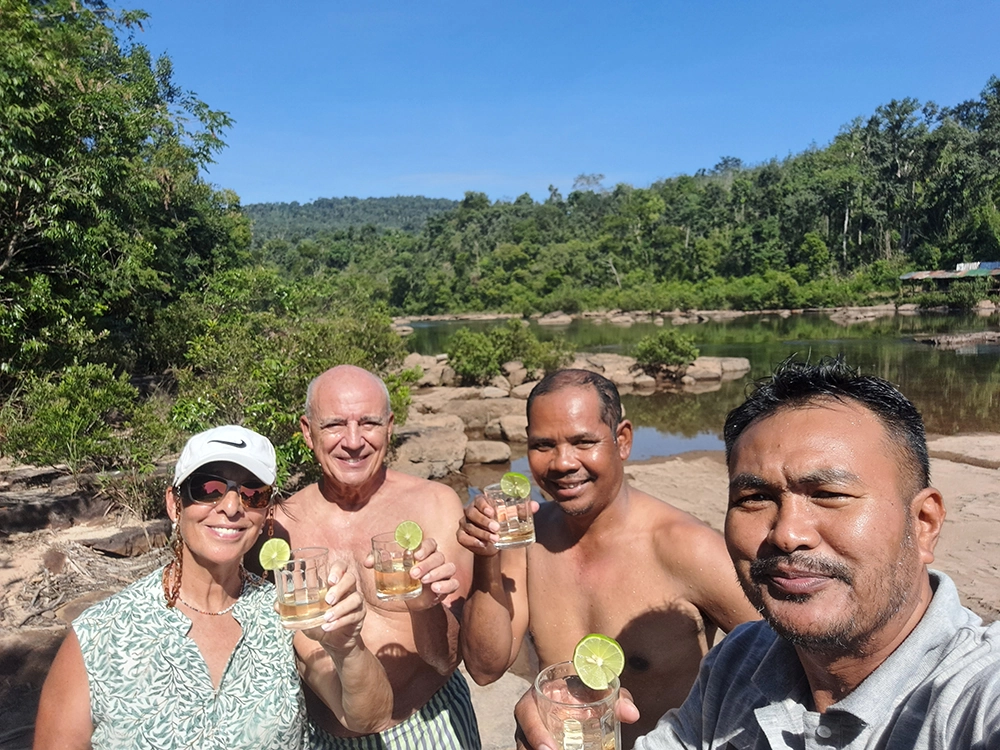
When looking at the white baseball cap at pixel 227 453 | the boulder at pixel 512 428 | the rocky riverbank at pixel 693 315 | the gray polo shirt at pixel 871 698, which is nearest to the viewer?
the gray polo shirt at pixel 871 698

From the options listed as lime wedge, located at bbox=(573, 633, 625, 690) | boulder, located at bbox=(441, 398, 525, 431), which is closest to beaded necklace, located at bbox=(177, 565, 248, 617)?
lime wedge, located at bbox=(573, 633, 625, 690)

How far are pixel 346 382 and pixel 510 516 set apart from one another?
3.58 ft

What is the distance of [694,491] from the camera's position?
12062mm

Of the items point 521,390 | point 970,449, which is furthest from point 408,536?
point 521,390

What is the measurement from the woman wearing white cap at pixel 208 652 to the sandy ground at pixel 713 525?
2.50m

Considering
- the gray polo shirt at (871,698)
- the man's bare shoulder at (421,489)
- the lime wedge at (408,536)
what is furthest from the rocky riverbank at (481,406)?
the gray polo shirt at (871,698)

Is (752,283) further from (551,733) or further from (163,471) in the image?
(551,733)

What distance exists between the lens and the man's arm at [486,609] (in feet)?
7.84

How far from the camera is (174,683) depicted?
2.17m

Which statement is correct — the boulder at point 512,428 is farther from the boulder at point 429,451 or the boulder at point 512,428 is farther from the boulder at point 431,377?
the boulder at point 431,377

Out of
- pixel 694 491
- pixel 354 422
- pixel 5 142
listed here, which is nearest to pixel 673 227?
pixel 694 491

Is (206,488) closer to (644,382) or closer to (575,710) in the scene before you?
(575,710)

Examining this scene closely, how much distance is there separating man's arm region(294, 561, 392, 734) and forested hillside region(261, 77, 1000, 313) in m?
49.7

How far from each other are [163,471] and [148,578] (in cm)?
629
